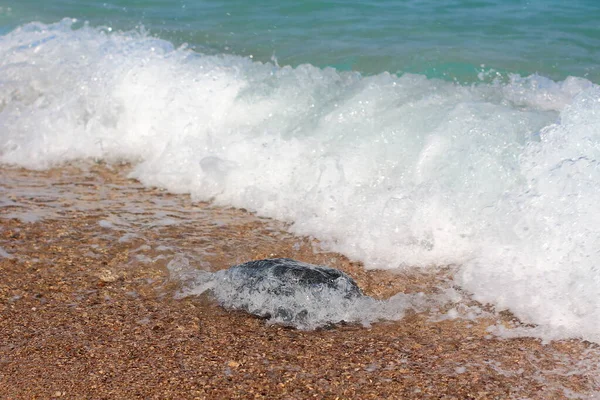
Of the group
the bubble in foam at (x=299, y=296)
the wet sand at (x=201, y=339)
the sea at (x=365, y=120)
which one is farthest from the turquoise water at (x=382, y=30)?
the bubble in foam at (x=299, y=296)

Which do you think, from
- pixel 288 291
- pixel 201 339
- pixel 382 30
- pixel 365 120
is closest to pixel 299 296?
pixel 288 291

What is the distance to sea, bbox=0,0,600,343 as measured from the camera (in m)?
4.38

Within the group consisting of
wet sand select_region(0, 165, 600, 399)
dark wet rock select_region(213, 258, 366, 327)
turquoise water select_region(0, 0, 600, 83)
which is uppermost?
turquoise water select_region(0, 0, 600, 83)

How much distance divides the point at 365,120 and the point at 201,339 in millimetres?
2823

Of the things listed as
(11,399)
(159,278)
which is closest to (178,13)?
(159,278)

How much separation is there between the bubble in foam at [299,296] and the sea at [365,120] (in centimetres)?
56

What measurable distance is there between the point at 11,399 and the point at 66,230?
1.87 m

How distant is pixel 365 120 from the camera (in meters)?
5.88

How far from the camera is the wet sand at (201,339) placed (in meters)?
3.13

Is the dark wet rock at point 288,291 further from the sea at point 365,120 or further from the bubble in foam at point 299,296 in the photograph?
the sea at point 365,120

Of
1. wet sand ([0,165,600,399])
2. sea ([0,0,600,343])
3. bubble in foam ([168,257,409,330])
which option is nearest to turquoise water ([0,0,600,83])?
sea ([0,0,600,343])

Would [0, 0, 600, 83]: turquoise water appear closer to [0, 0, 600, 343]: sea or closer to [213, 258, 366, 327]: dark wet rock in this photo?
[0, 0, 600, 343]: sea

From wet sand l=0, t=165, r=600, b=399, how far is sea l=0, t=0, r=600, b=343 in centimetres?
30

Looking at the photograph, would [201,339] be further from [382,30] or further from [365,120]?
[382,30]
